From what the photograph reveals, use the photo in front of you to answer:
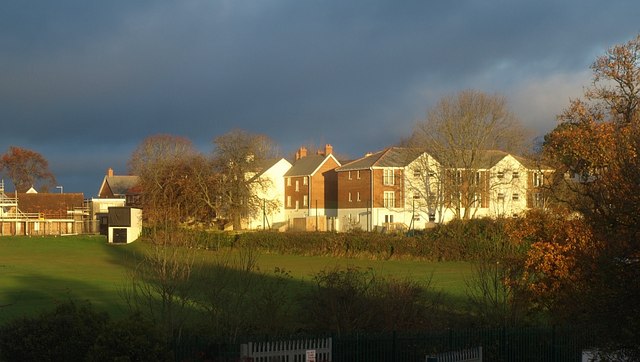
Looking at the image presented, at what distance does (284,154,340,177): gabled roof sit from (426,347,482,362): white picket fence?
290 ft

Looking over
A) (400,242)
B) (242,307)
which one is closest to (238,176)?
(400,242)

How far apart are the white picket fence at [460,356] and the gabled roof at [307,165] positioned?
88.4 metres

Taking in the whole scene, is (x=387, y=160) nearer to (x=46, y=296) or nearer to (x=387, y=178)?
(x=387, y=178)

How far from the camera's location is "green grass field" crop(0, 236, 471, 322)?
3253 cm

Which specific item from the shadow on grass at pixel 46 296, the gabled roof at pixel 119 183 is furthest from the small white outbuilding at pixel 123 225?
the gabled roof at pixel 119 183

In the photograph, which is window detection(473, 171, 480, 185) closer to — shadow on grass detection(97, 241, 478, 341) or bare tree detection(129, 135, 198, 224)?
bare tree detection(129, 135, 198, 224)

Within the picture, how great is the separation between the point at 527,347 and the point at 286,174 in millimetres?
92132

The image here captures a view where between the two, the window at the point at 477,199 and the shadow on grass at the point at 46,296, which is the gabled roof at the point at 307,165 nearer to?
the window at the point at 477,199

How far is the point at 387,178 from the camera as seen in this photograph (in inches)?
3708

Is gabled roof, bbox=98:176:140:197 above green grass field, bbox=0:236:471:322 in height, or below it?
above

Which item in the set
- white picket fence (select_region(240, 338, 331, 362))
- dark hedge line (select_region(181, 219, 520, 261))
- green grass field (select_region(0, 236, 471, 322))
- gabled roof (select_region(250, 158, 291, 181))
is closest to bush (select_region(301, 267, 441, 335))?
green grass field (select_region(0, 236, 471, 322))

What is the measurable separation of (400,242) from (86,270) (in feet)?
76.6

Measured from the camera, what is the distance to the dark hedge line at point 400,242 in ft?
192

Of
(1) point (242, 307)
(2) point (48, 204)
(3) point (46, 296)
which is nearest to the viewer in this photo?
(1) point (242, 307)
